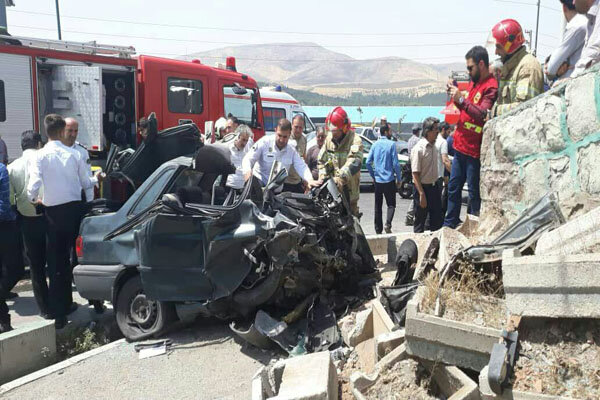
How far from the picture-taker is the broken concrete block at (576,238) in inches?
126

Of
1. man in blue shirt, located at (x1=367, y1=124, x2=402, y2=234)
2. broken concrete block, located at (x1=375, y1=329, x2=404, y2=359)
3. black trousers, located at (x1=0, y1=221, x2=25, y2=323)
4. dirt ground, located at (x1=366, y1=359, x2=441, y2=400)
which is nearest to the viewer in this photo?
dirt ground, located at (x1=366, y1=359, x2=441, y2=400)

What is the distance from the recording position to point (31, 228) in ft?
20.0

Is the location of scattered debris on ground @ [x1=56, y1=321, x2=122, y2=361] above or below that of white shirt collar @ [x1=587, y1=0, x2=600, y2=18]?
below

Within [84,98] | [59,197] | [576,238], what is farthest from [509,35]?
[84,98]

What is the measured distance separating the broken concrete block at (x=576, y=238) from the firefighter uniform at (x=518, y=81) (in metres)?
2.12

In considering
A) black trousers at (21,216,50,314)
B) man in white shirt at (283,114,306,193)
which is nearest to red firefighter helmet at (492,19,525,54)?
man in white shirt at (283,114,306,193)

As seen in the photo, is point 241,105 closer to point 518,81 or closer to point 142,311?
point 142,311

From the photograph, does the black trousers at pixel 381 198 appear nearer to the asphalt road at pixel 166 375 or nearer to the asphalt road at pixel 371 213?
the asphalt road at pixel 371 213

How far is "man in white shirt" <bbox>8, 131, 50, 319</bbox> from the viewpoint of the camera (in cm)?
601

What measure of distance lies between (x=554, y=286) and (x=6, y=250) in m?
5.21

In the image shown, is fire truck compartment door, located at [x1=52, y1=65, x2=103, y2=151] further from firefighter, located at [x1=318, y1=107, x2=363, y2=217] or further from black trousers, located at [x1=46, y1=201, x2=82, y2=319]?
firefighter, located at [x1=318, y1=107, x2=363, y2=217]

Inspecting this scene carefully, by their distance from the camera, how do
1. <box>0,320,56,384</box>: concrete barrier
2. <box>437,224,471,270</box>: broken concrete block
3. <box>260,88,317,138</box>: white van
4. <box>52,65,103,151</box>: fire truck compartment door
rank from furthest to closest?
1. <box>260,88,317,138</box>: white van
2. <box>52,65,103,151</box>: fire truck compartment door
3. <box>0,320,56,384</box>: concrete barrier
4. <box>437,224,471,270</box>: broken concrete block

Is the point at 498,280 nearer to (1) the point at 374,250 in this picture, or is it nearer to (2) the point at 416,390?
(2) the point at 416,390

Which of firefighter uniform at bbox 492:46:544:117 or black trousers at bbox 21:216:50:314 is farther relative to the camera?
black trousers at bbox 21:216:50:314
